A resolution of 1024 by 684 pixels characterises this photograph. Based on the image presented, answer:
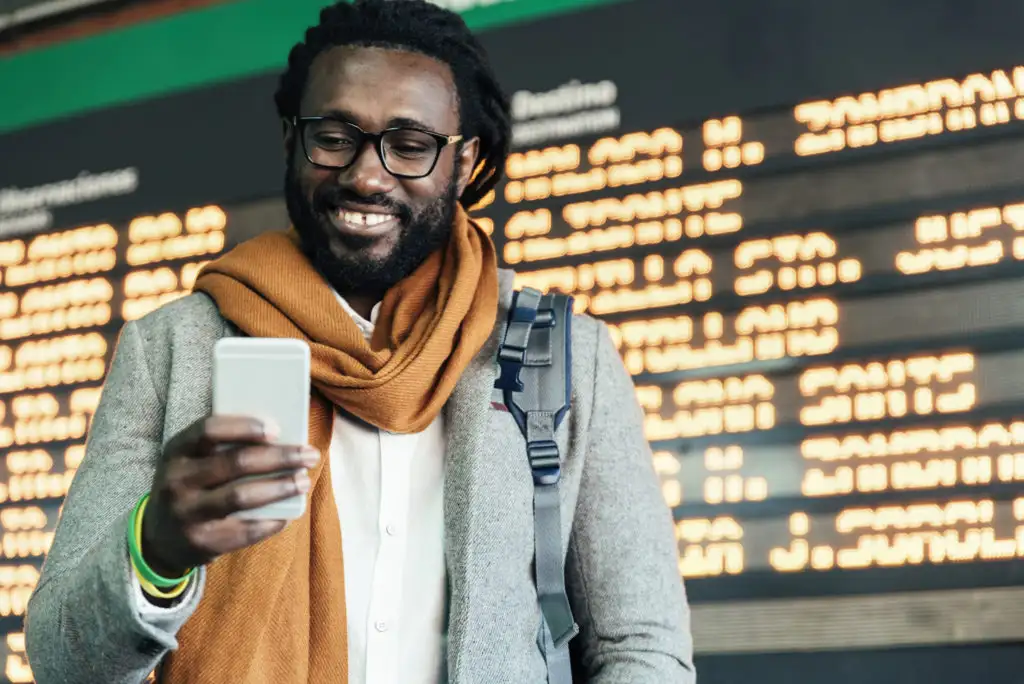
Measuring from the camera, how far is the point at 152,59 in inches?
122

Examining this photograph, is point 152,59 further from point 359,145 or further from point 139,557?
point 139,557

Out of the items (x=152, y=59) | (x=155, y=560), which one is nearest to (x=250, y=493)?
(x=155, y=560)

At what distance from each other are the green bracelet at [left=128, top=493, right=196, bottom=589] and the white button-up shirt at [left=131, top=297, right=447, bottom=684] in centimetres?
25

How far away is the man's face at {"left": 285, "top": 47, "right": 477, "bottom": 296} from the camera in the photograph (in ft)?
4.45

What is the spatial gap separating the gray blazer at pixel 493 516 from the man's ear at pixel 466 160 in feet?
0.76

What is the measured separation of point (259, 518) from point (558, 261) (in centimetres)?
165

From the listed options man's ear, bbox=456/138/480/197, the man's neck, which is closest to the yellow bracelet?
the man's neck

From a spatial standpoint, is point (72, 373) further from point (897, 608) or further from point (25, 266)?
point (897, 608)

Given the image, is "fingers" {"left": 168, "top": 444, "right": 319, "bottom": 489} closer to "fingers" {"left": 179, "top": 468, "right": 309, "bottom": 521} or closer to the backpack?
"fingers" {"left": 179, "top": 468, "right": 309, "bottom": 521}

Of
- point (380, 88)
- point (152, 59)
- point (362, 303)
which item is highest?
point (152, 59)

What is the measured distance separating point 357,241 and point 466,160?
219mm

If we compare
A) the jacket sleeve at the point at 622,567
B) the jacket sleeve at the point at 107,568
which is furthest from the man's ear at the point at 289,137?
the jacket sleeve at the point at 622,567

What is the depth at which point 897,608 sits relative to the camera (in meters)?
2.11

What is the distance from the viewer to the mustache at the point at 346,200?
53.2 inches
